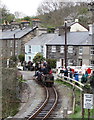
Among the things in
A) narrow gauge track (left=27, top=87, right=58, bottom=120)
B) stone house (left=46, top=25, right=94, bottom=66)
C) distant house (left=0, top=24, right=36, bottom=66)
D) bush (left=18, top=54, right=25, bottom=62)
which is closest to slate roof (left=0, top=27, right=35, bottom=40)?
distant house (left=0, top=24, right=36, bottom=66)

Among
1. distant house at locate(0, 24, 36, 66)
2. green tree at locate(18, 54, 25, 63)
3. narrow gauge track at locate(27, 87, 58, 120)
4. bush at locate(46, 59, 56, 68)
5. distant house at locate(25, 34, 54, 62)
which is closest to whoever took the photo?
narrow gauge track at locate(27, 87, 58, 120)

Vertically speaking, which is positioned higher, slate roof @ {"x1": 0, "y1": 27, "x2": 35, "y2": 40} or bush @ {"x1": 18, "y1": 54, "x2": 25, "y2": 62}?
Result: slate roof @ {"x1": 0, "y1": 27, "x2": 35, "y2": 40}

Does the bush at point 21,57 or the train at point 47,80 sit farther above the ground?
the bush at point 21,57

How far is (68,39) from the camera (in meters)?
17.5

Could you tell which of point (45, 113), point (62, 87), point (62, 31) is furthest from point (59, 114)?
Answer: point (62, 31)

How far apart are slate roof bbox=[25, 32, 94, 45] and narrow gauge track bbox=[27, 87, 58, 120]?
22.5 ft

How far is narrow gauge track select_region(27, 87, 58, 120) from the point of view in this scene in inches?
257

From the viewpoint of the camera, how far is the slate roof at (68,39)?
16.5 metres

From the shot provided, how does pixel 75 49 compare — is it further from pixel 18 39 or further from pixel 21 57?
pixel 18 39

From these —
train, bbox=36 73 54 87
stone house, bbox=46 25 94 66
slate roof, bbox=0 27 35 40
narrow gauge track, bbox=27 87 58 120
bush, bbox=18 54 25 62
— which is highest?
slate roof, bbox=0 27 35 40

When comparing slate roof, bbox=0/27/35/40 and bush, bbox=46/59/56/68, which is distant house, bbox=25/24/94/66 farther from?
slate roof, bbox=0/27/35/40

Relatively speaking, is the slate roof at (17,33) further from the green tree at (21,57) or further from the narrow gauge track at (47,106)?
the narrow gauge track at (47,106)

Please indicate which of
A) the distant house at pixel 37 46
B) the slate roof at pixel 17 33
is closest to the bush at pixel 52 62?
the distant house at pixel 37 46

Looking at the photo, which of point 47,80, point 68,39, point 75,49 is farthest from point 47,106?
point 68,39
